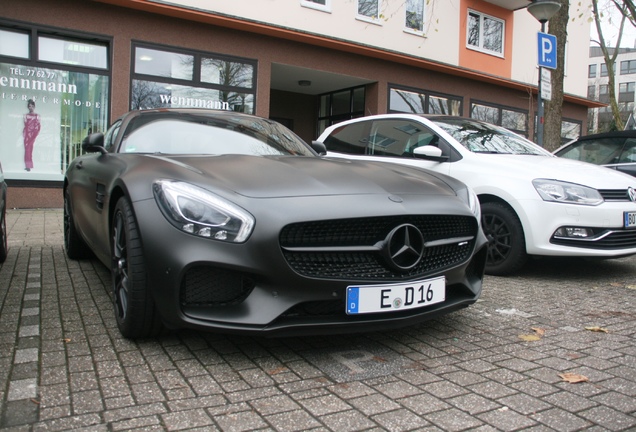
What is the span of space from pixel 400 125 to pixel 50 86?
7.05 metres

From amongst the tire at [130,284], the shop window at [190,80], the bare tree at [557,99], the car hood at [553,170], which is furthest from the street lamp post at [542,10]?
the tire at [130,284]

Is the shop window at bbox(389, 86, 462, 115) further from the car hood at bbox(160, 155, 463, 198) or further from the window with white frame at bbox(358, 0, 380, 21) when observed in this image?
the car hood at bbox(160, 155, 463, 198)

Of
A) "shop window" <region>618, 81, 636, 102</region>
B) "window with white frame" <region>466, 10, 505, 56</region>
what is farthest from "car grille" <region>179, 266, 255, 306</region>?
"shop window" <region>618, 81, 636, 102</region>

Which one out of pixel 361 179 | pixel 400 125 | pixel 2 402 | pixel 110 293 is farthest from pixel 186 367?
pixel 400 125

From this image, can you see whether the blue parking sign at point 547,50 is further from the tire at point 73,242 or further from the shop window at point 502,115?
the shop window at point 502,115

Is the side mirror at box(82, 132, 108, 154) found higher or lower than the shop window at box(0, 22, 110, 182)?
lower

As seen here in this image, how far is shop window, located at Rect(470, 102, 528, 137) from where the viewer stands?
52.4ft

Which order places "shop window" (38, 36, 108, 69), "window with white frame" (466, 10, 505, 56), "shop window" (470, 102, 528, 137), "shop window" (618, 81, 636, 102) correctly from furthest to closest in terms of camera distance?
"shop window" (618, 81, 636, 102) < "shop window" (470, 102, 528, 137) < "window with white frame" (466, 10, 505, 56) < "shop window" (38, 36, 108, 69)

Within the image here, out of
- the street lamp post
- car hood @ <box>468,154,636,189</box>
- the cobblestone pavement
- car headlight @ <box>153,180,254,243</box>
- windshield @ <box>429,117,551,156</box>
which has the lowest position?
the cobblestone pavement

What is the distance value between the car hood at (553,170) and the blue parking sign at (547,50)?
10.1 ft

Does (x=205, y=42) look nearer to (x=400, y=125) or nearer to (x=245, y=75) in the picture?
(x=245, y=75)

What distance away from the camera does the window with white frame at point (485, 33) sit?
52.0ft

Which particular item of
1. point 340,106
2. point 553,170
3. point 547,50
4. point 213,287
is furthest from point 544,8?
point 340,106

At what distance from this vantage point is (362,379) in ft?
7.87
